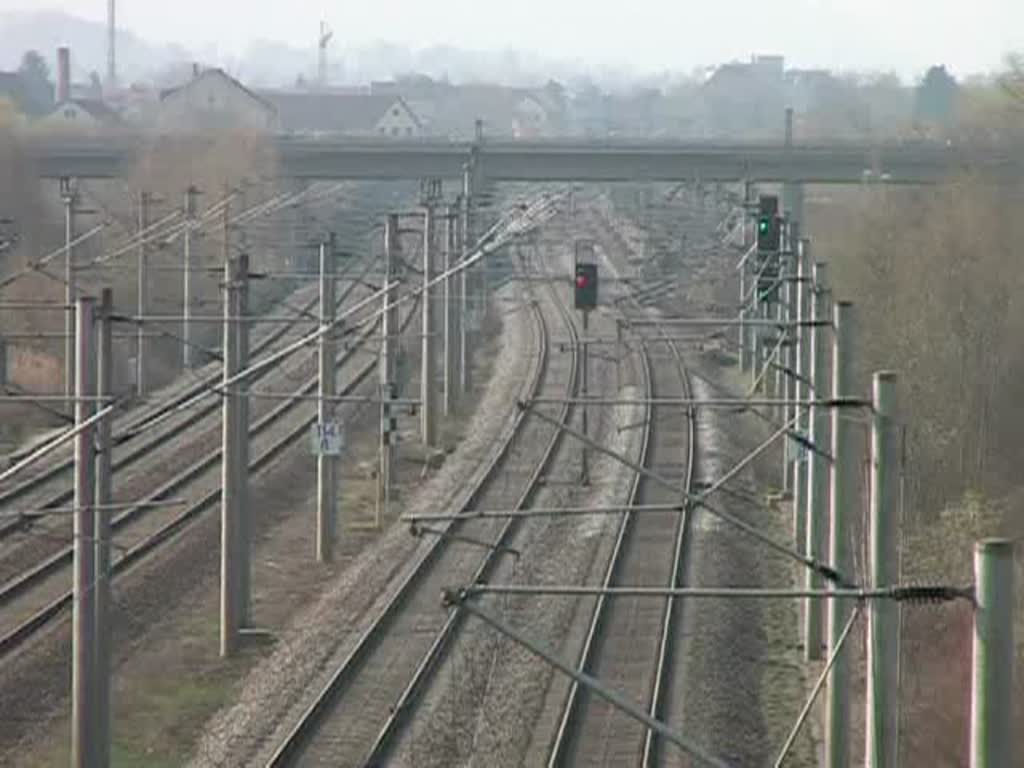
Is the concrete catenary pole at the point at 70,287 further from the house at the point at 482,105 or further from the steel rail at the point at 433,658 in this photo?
the house at the point at 482,105

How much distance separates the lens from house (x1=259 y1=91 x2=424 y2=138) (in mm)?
81125

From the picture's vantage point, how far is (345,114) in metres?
83.4

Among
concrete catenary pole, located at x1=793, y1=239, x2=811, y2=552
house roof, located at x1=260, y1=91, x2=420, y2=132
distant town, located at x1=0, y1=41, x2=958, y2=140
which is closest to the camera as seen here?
concrete catenary pole, located at x1=793, y1=239, x2=811, y2=552

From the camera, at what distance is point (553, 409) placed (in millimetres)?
25688

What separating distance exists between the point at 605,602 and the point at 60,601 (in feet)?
11.4

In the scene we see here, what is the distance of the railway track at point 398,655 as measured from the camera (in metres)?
11.4

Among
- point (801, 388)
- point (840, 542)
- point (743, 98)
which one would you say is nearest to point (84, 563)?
point (840, 542)

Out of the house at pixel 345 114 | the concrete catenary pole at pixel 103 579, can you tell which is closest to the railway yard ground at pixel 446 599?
the concrete catenary pole at pixel 103 579

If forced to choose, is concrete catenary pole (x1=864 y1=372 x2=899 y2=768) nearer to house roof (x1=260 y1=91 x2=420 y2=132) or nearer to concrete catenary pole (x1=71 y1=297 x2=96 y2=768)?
concrete catenary pole (x1=71 y1=297 x2=96 y2=768)

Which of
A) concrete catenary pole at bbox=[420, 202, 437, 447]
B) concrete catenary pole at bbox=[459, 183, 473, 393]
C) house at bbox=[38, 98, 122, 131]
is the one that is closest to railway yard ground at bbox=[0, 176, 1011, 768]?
concrete catenary pole at bbox=[420, 202, 437, 447]

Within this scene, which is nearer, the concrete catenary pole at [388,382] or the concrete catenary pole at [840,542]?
the concrete catenary pole at [840,542]

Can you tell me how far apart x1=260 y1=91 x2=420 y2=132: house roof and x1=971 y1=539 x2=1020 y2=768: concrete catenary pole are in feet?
249

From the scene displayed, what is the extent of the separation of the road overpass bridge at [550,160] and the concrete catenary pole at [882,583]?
3025cm

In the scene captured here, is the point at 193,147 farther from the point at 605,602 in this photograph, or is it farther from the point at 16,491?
the point at 605,602
